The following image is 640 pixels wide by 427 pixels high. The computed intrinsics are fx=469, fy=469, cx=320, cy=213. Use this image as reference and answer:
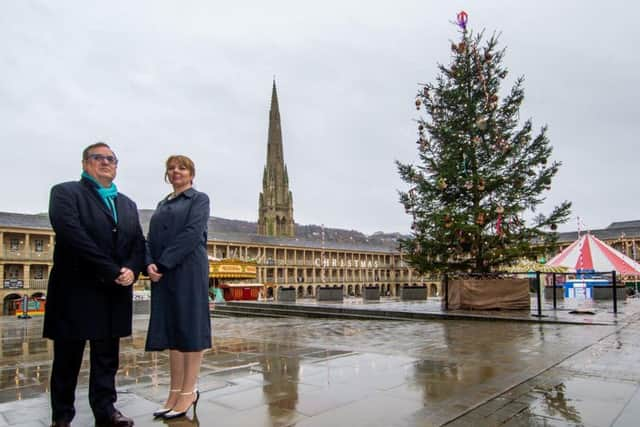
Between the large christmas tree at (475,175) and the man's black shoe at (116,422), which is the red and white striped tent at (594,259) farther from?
the man's black shoe at (116,422)

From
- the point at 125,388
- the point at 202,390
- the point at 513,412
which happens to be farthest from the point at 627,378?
the point at 125,388

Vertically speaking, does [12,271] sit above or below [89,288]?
below

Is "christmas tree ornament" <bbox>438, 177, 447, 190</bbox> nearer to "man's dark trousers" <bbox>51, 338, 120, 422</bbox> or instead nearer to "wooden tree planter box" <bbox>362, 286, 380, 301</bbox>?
"wooden tree planter box" <bbox>362, 286, 380, 301</bbox>

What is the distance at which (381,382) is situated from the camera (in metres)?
4.48

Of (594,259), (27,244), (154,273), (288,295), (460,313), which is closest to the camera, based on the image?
(154,273)

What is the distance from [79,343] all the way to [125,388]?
145 centimetres

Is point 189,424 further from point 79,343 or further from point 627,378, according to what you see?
point 627,378

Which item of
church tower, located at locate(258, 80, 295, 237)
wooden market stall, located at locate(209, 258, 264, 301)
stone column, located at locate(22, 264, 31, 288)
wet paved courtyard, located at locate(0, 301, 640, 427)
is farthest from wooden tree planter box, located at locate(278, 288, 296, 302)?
church tower, located at locate(258, 80, 295, 237)

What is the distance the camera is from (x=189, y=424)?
127 inches

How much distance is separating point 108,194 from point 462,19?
609 inches

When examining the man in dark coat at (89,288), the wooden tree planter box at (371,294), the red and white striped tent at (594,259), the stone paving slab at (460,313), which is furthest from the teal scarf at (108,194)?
the wooden tree planter box at (371,294)

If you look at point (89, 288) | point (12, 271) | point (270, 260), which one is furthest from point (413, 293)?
point (270, 260)

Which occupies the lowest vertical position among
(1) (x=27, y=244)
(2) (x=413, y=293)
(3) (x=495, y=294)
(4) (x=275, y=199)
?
(2) (x=413, y=293)

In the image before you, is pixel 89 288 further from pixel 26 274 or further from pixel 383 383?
pixel 26 274
